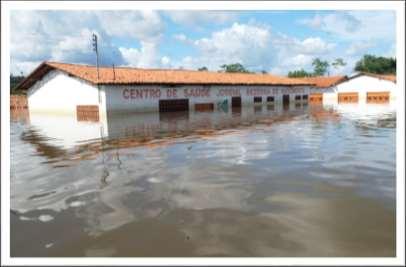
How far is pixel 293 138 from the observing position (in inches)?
427

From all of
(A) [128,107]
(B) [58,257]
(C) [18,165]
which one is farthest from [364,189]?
(A) [128,107]

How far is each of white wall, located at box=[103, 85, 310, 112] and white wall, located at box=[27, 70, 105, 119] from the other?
1259 millimetres

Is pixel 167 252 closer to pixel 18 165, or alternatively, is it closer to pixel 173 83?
pixel 18 165

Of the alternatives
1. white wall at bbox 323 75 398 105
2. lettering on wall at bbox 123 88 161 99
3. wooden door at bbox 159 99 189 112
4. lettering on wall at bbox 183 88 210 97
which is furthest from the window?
lettering on wall at bbox 123 88 161 99

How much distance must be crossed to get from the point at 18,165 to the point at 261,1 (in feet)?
21.5

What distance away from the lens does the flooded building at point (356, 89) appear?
146ft

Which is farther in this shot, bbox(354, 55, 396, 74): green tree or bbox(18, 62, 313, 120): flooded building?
bbox(354, 55, 396, 74): green tree

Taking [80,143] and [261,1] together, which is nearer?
[261,1]

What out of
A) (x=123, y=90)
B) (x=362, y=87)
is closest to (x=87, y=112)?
(x=123, y=90)

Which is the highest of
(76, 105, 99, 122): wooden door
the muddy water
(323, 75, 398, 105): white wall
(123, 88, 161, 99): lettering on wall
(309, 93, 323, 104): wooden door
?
(323, 75, 398, 105): white wall

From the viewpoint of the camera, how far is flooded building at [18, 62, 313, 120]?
25109mm

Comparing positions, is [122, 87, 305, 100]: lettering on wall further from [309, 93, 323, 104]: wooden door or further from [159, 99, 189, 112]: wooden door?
[309, 93, 323, 104]: wooden door

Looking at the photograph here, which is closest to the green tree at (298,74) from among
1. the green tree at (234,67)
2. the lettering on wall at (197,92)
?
the green tree at (234,67)

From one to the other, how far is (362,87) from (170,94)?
30.7m
